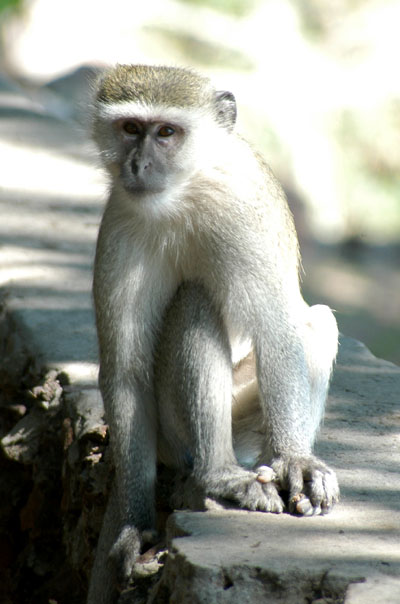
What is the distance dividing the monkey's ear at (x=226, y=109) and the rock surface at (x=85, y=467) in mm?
707

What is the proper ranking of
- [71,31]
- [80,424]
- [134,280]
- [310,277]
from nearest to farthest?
[134,280]
[80,424]
[310,277]
[71,31]

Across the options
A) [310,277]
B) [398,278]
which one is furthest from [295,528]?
[398,278]

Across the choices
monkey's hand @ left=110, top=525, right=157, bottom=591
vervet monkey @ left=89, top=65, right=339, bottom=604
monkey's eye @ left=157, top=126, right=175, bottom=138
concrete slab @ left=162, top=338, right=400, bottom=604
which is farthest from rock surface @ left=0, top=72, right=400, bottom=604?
monkey's eye @ left=157, top=126, right=175, bottom=138

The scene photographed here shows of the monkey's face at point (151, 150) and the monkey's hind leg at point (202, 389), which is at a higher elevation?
the monkey's face at point (151, 150)

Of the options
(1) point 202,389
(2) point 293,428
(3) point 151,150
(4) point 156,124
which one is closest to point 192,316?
(1) point 202,389

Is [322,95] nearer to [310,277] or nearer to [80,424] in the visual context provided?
[310,277]

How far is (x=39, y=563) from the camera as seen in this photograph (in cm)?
510

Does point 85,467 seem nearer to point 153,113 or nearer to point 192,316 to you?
point 192,316

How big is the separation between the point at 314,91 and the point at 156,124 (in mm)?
13347

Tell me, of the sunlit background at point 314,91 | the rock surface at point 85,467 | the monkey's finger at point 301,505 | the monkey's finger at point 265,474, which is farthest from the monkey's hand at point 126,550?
the sunlit background at point 314,91

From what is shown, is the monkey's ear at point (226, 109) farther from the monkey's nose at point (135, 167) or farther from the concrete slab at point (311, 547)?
the concrete slab at point (311, 547)

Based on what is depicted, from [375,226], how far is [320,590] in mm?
13212

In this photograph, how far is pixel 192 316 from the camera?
3.88 m

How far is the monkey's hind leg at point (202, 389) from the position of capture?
3807mm
